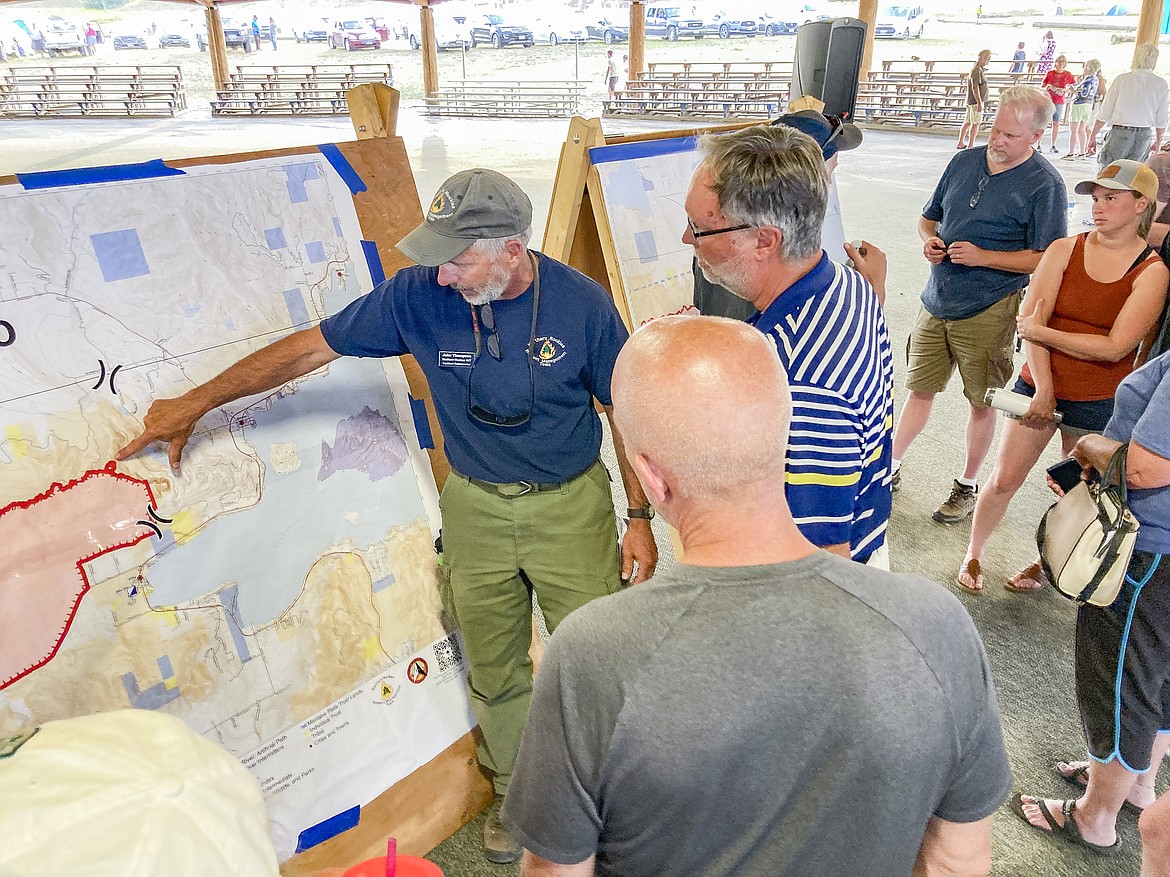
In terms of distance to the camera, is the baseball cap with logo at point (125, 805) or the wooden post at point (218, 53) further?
the wooden post at point (218, 53)

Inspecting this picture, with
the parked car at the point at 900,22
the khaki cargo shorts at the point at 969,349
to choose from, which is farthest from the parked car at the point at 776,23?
the khaki cargo shorts at the point at 969,349

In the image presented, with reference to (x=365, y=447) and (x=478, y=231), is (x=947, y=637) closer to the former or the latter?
(x=478, y=231)

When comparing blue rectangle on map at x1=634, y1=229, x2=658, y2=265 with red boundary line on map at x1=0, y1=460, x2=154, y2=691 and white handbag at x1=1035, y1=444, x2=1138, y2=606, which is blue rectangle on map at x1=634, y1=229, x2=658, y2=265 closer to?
white handbag at x1=1035, y1=444, x2=1138, y2=606

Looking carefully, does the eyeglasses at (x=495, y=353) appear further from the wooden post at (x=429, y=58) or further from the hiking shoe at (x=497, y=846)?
the wooden post at (x=429, y=58)

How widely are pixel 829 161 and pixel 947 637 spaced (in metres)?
2.55

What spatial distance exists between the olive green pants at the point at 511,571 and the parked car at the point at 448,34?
19976mm

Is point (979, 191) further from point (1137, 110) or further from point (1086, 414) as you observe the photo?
point (1137, 110)

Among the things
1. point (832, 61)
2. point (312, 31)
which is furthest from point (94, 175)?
point (312, 31)

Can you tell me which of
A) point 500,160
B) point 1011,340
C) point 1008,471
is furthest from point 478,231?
point 500,160

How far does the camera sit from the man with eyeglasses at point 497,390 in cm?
166

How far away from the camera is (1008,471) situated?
110 inches

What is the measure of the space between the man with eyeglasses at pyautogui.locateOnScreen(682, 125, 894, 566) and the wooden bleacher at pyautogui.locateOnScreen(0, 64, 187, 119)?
21088 mm

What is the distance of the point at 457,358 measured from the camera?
1740 millimetres

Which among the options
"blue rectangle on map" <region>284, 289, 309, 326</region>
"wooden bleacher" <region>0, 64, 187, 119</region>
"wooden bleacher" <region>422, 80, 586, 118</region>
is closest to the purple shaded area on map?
"blue rectangle on map" <region>284, 289, 309, 326</region>
